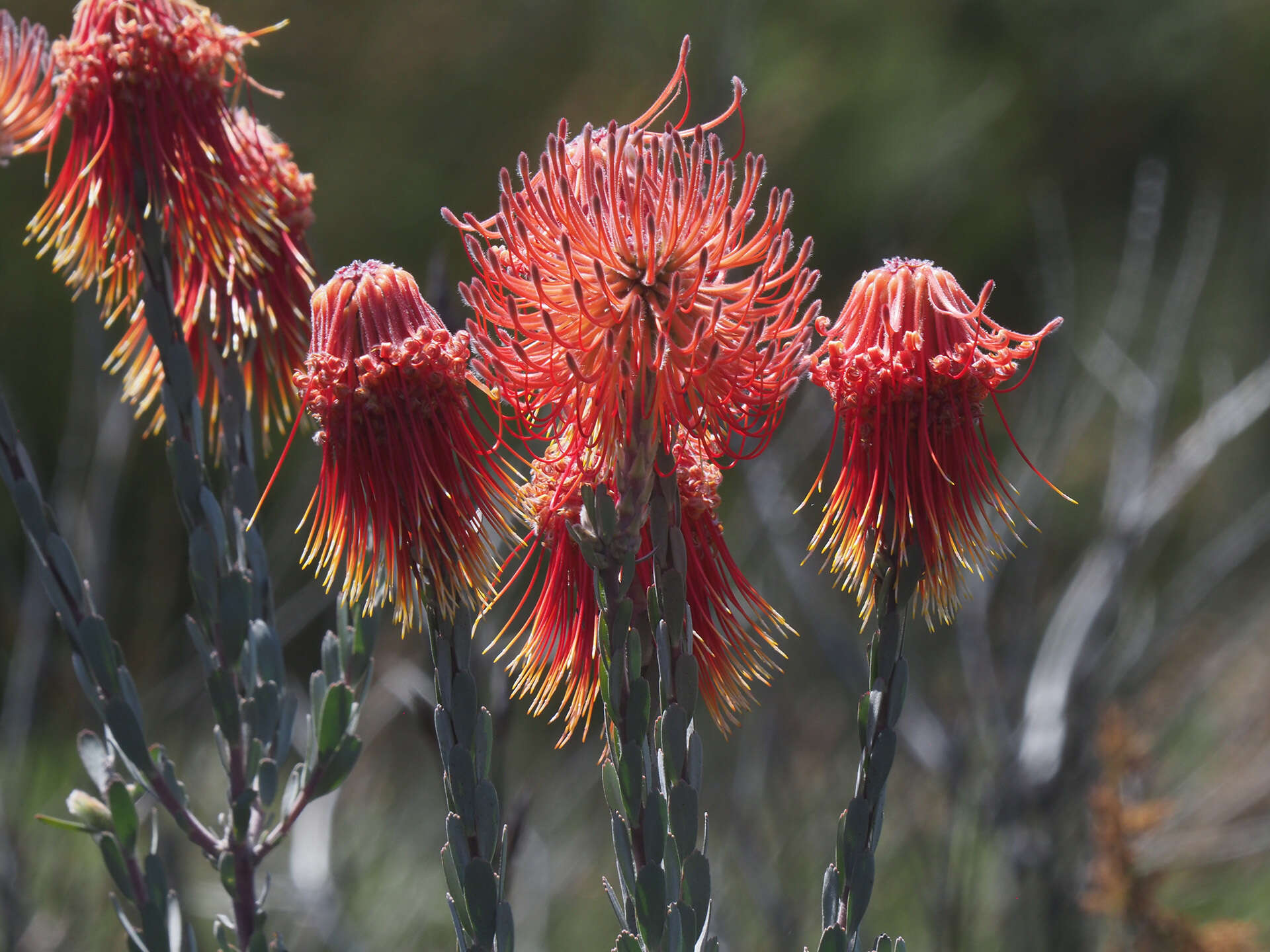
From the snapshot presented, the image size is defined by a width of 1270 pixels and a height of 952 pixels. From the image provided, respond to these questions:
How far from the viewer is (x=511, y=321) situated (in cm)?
50

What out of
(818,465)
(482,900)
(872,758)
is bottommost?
(482,900)

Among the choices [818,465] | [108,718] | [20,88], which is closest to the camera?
[108,718]

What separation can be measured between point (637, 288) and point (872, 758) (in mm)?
269

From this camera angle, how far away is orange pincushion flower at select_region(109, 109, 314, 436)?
711 mm

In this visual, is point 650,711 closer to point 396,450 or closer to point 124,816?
point 396,450

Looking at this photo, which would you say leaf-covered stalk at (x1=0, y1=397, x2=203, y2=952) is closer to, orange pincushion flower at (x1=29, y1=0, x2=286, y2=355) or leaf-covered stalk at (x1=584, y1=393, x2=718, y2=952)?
orange pincushion flower at (x1=29, y1=0, x2=286, y2=355)

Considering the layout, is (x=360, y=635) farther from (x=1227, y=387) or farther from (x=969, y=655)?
(x=1227, y=387)

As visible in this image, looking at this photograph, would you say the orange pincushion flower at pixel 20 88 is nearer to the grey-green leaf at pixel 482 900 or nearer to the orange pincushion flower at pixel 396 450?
the orange pincushion flower at pixel 396 450

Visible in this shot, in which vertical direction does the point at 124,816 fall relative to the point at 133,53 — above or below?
below

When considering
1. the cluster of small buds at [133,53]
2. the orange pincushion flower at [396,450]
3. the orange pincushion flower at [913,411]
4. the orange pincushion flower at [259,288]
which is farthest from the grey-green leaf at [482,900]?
the cluster of small buds at [133,53]

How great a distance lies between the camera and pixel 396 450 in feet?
1.83

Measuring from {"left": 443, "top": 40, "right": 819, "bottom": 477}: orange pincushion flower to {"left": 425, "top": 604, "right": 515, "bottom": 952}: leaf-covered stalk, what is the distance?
0.13 metres

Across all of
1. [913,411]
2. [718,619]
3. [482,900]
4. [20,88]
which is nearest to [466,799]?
[482,900]

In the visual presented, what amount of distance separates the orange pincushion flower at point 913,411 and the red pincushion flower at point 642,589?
0.21 ft
